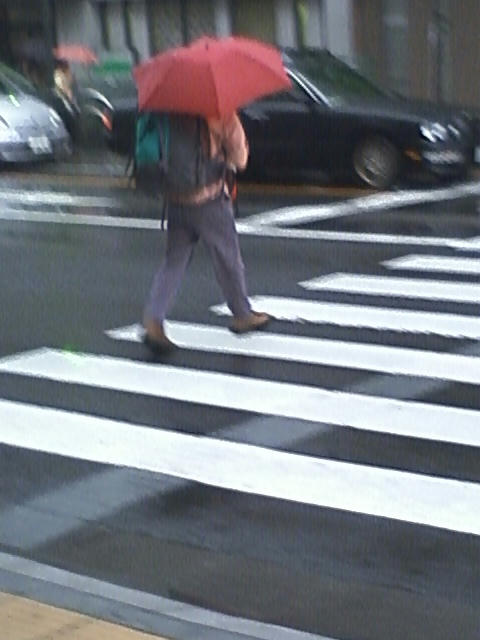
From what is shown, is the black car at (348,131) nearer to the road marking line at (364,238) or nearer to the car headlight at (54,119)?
the road marking line at (364,238)

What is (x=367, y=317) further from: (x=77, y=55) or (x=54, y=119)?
(x=77, y=55)

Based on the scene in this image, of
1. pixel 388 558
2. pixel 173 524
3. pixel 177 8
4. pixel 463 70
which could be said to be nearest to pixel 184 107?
pixel 173 524

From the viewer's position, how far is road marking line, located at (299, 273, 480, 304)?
34.3 ft

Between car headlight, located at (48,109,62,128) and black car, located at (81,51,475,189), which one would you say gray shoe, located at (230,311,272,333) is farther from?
car headlight, located at (48,109,62,128)

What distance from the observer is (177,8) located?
95.7 ft

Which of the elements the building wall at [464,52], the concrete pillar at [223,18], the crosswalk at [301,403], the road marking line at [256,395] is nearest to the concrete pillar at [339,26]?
the building wall at [464,52]

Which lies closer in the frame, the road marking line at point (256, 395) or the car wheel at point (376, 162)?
the road marking line at point (256, 395)

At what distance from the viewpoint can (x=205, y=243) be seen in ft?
28.6

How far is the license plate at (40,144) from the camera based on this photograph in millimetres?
20797

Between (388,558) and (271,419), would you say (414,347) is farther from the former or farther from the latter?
(388,558)

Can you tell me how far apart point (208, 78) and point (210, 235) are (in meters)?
1.00

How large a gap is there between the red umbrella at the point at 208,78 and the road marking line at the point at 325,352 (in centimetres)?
156

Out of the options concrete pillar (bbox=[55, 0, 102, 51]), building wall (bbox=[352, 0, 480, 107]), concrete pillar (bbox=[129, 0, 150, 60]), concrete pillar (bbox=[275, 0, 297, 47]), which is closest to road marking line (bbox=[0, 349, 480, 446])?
building wall (bbox=[352, 0, 480, 107])

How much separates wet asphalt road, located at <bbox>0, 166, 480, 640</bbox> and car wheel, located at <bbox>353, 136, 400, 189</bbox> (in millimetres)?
5132
